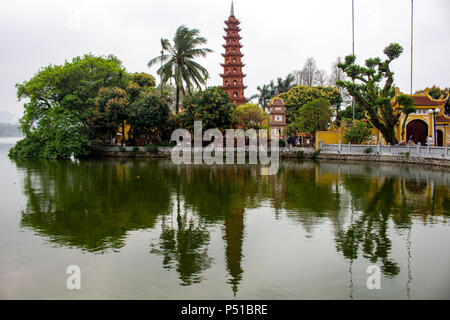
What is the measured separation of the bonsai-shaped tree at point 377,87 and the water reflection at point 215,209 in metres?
8.62

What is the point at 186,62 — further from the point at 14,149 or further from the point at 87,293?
the point at 87,293

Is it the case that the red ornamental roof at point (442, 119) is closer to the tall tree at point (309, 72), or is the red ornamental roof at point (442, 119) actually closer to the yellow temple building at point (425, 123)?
the yellow temple building at point (425, 123)

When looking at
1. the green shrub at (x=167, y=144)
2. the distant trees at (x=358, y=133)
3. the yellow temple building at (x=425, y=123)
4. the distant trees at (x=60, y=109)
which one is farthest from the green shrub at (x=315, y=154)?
the distant trees at (x=60, y=109)

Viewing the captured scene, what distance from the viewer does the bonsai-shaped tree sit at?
25703mm

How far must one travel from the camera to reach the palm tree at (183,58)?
102 feet

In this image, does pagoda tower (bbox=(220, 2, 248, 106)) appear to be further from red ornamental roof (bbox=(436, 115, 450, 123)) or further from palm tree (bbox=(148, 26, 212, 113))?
red ornamental roof (bbox=(436, 115, 450, 123))

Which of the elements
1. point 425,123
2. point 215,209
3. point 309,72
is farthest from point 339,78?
point 215,209

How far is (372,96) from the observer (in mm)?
27547

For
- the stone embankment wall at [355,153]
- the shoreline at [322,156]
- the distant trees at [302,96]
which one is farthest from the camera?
the distant trees at [302,96]

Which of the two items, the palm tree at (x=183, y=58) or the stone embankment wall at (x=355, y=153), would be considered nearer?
the stone embankment wall at (x=355, y=153)

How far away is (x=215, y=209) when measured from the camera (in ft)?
37.3

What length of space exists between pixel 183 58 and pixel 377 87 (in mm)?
15062

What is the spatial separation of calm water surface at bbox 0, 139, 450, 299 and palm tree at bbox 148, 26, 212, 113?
17.8m
